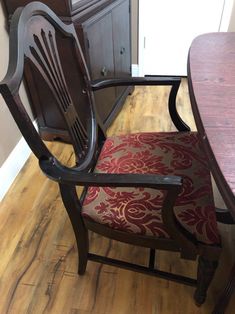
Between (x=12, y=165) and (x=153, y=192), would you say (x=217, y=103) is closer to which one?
(x=153, y=192)

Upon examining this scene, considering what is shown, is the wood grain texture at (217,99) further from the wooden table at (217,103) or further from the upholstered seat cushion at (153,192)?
the upholstered seat cushion at (153,192)

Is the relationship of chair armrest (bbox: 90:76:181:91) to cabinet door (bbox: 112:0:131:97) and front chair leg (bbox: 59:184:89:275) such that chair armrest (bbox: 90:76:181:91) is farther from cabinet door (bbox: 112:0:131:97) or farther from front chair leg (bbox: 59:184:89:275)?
cabinet door (bbox: 112:0:131:97)

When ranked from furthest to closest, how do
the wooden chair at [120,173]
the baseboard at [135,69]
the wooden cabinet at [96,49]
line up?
1. the baseboard at [135,69]
2. the wooden cabinet at [96,49]
3. the wooden chair at [120,173]

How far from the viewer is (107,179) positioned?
0.75 meters

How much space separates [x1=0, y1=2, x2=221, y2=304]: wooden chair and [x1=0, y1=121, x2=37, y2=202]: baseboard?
28.4 inches

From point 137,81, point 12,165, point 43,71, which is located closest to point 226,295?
point 137,81

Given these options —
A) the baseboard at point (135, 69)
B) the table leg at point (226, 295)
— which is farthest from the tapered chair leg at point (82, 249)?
the baseboard at point (135, 69)

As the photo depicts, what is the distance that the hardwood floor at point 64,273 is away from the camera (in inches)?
44.4

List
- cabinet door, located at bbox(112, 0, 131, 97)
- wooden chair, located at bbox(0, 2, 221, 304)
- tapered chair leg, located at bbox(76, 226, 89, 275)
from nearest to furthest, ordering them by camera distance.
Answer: wooden chair, located at bbox(0, 2, 221, 304) < tapered chair leg, located at bbox(76, 226, 89, 275) < cabinet door, located at bbox(112, 0, 131, 97)

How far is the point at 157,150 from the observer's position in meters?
1.09

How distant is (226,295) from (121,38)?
1.72 m

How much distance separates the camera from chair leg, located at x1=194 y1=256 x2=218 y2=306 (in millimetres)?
884

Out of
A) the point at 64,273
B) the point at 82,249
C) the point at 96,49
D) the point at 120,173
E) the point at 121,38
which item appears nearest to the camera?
the point at 120,173

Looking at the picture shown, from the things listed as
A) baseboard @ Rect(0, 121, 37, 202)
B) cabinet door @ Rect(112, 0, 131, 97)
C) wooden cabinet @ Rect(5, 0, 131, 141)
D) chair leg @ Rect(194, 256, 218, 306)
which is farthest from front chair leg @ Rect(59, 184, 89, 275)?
cabinet door @ Rect(112, 0, 131, 97)
